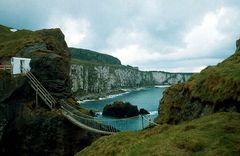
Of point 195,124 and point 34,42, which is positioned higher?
point 34,42

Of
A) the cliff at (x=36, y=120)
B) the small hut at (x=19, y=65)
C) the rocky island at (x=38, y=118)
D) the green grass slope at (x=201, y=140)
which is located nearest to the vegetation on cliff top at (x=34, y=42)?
the small hut at (x=19, y=65)

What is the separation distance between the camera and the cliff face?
77.2 feet

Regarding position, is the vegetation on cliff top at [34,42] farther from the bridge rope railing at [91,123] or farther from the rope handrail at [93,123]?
the rope handrail at [93,123]

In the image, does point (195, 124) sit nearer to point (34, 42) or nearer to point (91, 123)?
point (91, 123)

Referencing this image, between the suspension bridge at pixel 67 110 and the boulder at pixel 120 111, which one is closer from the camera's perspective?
the suspension bridge at pixel 67 110

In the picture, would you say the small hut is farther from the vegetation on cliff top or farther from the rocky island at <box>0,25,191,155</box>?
the vegetation on cliff top

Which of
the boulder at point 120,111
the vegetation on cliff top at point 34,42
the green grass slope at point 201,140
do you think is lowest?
the boulder at point 120,111

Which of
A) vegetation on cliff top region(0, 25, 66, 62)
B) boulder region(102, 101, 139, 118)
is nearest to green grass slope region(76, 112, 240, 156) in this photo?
vegetation on cliff top region(0, 25, 66, 62)

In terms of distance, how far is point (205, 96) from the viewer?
26016 millimetres

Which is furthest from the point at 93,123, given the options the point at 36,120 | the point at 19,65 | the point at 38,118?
the point at 19,65

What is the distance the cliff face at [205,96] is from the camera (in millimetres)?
23516

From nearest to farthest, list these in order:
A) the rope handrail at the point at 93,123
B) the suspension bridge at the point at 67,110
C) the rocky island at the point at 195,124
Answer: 1. the rocky island at the point at 195,124
2. the rope handrail at the point at 93,123
3. the suspension bridge at the point at 67,110

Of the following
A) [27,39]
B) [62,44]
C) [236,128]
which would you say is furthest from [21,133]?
[236,128]

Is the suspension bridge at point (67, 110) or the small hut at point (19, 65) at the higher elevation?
the small hut at point (19, 65)
